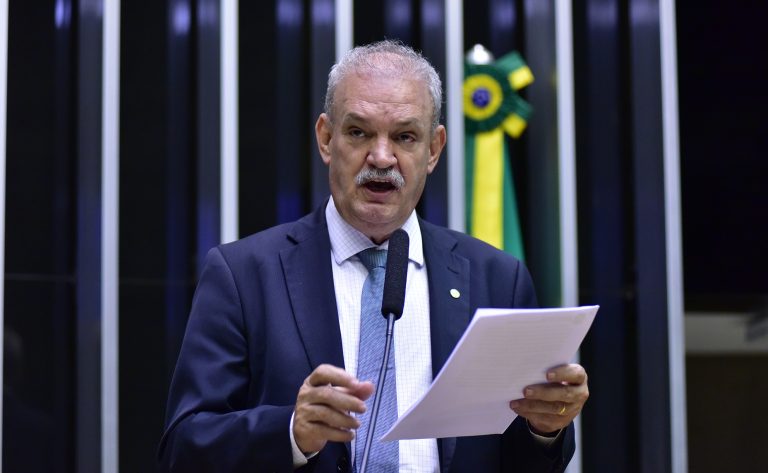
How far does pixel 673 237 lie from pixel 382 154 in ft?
7.16

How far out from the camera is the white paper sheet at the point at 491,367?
5.74 ft

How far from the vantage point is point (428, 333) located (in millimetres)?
2217

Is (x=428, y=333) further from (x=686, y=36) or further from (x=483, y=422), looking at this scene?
(x=686, y=36)

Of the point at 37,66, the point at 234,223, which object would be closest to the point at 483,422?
the point at 234,223

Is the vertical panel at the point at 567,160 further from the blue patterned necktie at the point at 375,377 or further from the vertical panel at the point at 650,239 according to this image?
the blue patterned necktie at the point at 375,377

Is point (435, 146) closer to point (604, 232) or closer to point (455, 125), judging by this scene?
point (455, 125)

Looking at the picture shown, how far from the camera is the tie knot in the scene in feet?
7.47

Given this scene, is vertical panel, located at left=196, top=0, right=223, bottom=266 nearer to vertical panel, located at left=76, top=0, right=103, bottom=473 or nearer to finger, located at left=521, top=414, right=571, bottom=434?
vertical panel, located at left=76, top=0, right=103, bottom=473

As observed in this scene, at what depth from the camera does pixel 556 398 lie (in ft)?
6.31

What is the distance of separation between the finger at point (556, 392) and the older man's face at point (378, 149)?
507 mm

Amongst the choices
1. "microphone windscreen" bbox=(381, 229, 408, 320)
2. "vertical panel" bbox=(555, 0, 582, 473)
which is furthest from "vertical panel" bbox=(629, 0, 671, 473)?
"microphone windscreen" bbox=(381, 229, 408, 320)

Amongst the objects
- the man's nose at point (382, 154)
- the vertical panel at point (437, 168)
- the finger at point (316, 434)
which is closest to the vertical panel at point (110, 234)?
the vertical panel at point (437, 168)

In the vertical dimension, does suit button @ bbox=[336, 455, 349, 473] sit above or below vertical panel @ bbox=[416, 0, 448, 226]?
below

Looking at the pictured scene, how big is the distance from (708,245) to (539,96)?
862 millimetres
